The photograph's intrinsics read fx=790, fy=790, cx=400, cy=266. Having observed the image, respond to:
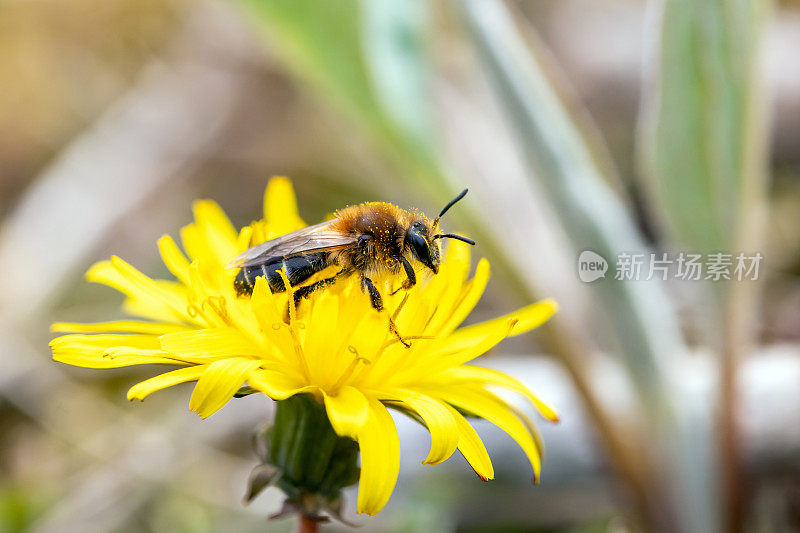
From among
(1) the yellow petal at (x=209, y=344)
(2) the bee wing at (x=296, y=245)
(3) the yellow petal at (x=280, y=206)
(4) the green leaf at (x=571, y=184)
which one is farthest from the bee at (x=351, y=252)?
(4) the green leaf at (x=571, y=184)

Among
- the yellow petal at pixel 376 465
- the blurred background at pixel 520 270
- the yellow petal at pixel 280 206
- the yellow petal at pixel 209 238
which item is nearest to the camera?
the yellow petal at pixel 376 465

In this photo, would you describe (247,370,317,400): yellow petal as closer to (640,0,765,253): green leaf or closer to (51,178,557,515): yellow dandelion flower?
(51,178,557,515): yellow dandelion flower

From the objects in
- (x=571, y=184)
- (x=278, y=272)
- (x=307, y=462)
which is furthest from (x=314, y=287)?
(x=571, y=184)

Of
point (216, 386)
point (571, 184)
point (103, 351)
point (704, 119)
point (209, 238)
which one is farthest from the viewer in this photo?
point (571, 184)

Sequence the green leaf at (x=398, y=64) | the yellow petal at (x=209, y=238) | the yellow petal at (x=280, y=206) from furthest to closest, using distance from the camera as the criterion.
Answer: the green leaf at (x=398, y=64) < the yellow petal at (x=280, y=206) < the yellow petal at (x=209, y=238)

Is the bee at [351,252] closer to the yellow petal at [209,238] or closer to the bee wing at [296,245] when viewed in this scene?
the bee wing at [296,245]

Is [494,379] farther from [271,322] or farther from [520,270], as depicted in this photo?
[520,270]
